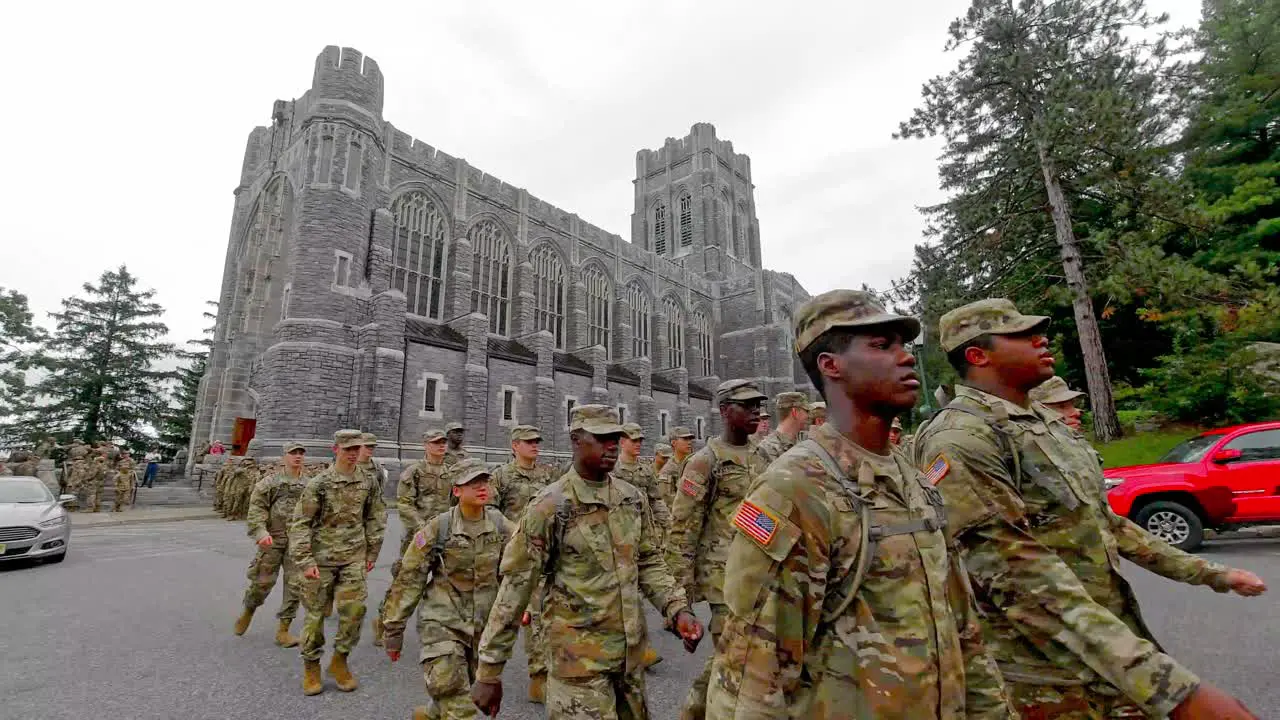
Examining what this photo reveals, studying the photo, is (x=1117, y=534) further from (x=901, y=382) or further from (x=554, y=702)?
(x=554, y=702)

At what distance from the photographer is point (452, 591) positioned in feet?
12.0

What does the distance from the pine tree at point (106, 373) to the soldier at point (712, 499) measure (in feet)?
115

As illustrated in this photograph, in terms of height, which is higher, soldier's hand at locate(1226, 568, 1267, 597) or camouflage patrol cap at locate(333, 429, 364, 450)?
camouflage patrol cap at locate(333, 429, 364, 450)

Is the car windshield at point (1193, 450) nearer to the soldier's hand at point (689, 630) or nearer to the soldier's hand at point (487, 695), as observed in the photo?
the soldier's hand at point (689, 630)

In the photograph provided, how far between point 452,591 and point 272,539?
3.05 metres

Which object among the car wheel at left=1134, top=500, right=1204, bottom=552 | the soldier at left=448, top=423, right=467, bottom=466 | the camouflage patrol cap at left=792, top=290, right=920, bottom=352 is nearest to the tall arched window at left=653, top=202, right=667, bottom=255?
the soldier at left=448, top=423, right=467, bottom=466

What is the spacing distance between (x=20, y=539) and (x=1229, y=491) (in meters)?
17.5

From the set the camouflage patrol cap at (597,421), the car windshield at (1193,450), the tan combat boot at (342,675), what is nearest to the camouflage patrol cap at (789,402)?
the camouflage patrol cap at (597,421)

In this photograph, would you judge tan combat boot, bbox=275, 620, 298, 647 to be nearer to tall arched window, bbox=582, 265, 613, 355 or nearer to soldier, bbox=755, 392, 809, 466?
soldier, bbox=755, 392, 809, 466

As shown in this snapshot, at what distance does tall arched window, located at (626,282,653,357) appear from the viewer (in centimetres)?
3331

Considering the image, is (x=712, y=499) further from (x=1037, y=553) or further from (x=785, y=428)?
(x=1037, y=553)

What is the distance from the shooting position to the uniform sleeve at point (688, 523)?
4.15m

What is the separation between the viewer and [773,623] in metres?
1.23

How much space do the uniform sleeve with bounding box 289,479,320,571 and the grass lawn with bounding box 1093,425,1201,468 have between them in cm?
1384
